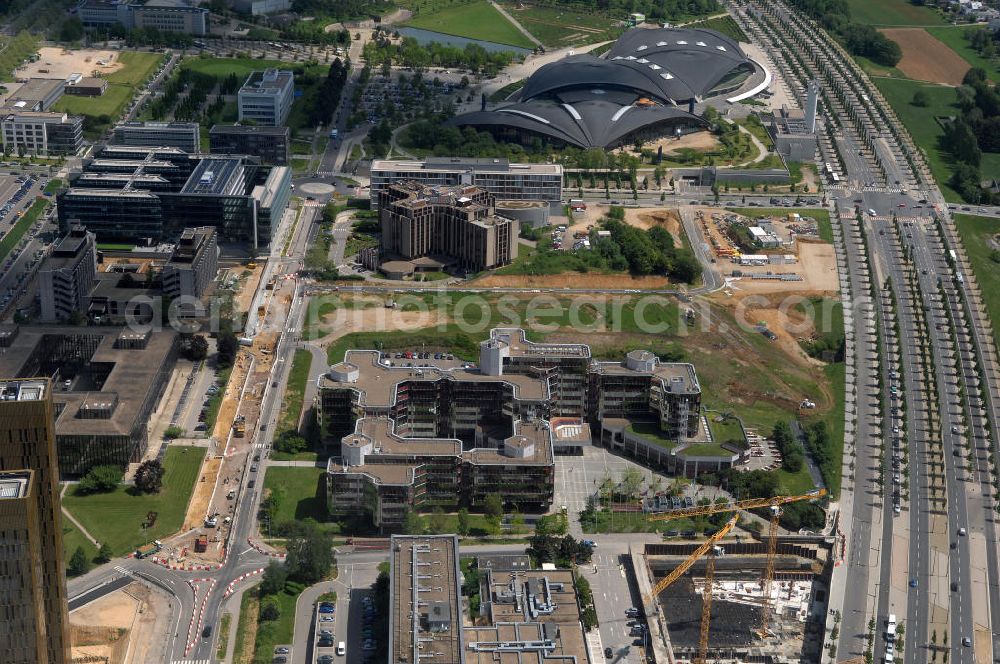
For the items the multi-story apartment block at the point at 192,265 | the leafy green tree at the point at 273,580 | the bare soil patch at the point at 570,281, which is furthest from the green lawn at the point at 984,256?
the leafy green tree at the point at 273,580

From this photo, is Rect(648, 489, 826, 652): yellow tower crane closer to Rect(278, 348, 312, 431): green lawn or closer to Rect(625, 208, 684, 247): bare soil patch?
Rect(278, 348, 312, 431): green lawn

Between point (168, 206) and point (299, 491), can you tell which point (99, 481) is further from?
point (168, 206)

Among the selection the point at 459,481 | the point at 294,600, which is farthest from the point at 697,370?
the point at 294,600

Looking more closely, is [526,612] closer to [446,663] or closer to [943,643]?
[446,663]

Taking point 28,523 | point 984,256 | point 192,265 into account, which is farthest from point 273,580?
point 984,256

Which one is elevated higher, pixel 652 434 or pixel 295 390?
pixel 652 434

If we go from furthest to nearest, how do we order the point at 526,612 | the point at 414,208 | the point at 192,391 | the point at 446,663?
the point at 414,208 < the point at 192,391 < the point at 526,612 < the point at 446,663
